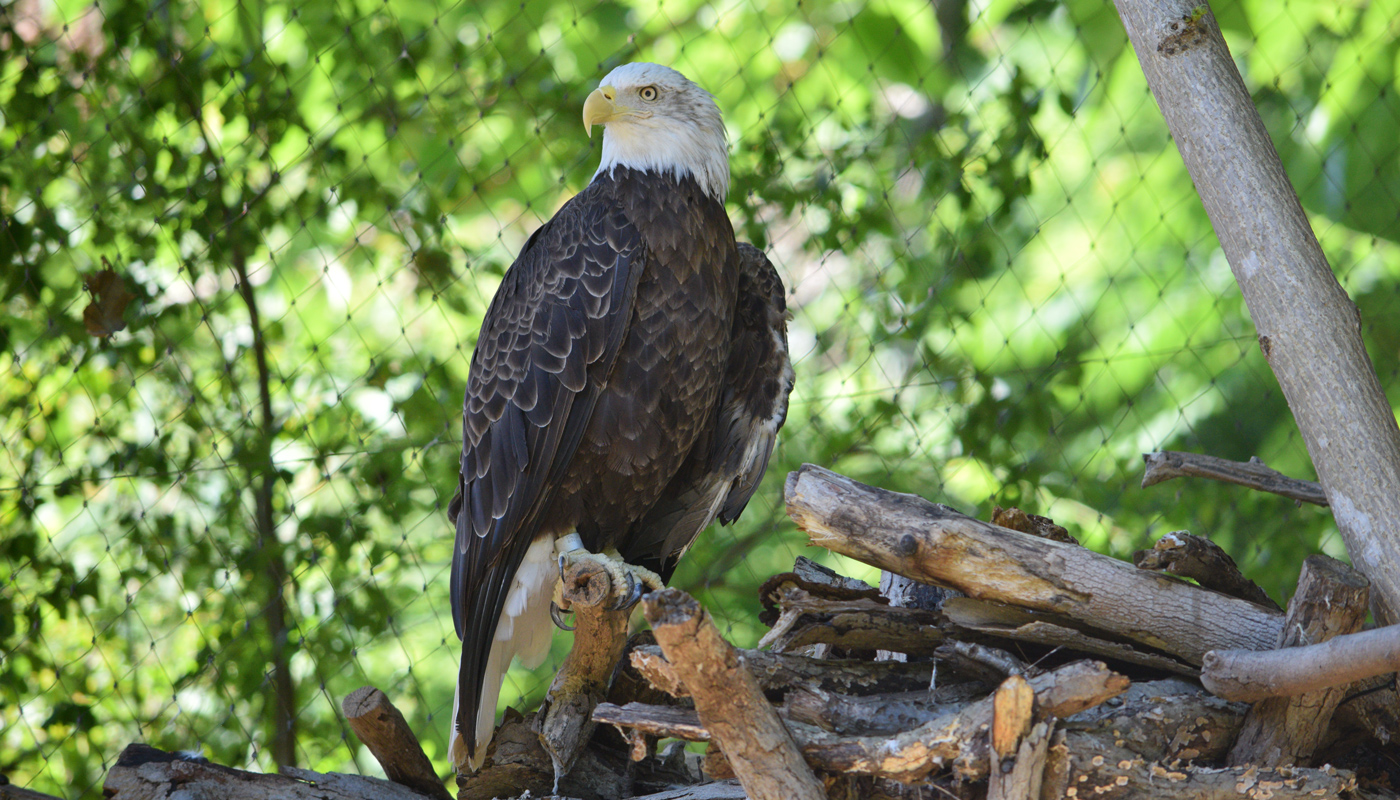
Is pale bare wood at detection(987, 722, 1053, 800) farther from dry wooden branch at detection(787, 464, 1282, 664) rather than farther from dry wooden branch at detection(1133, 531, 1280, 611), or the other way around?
dry wooden branch at detection(1133, 531, 1280, 611)

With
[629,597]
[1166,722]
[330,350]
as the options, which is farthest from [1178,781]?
[330,350]

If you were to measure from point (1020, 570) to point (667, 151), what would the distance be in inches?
49.0

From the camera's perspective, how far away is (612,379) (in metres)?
2.32

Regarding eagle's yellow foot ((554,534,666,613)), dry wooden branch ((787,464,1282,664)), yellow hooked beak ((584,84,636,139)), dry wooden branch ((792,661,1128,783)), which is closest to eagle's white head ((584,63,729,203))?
yellow hooked beak ((584,84,636,139))

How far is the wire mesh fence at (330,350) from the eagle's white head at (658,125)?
2.08ft

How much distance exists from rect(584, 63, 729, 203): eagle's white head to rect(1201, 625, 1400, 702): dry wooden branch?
1.46 m

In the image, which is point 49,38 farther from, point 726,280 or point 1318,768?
point 1318,768

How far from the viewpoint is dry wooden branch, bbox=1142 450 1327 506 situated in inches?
75.5

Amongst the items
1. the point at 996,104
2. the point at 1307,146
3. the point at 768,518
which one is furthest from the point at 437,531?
the point at 1307,146

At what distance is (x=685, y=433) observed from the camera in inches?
95.5

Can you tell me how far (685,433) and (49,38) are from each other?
91.4 inches

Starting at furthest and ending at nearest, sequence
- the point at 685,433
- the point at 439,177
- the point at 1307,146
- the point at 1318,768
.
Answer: the point at 1307,146
the point at 439,177
the point at 685,433
the point at 1318,768

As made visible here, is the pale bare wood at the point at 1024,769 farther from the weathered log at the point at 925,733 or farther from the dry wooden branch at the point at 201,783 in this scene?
the dry wooden branch at the point at 201,783

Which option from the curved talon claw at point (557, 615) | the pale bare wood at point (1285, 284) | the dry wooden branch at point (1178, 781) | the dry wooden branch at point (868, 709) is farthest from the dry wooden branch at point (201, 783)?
the pale bare wood at point (1285, 284)
